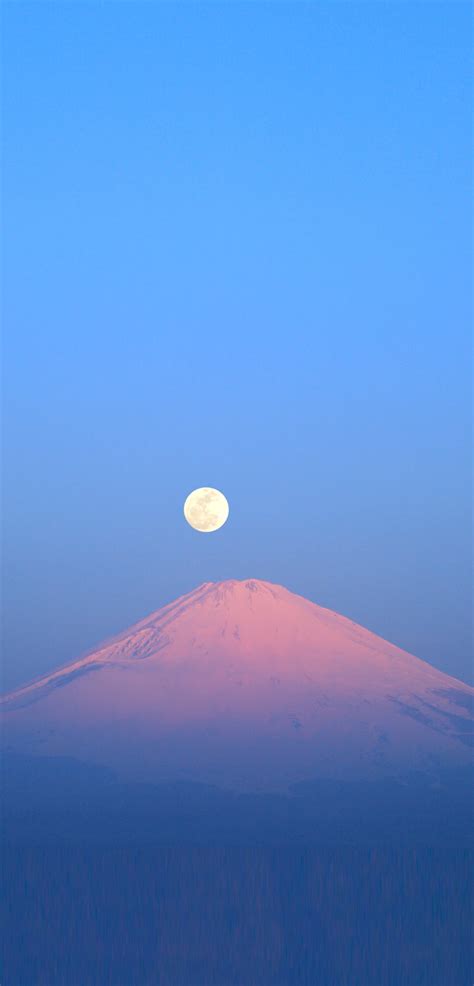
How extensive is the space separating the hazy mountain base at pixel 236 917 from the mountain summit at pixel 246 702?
10531 millimetres

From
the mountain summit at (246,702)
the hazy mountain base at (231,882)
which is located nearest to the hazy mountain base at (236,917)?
the hazy mountain base at (231,882)

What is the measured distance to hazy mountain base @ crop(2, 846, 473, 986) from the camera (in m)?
45.8

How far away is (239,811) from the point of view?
6700 centimetres

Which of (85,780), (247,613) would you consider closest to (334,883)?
(85,780)

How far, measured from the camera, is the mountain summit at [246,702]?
73062mm

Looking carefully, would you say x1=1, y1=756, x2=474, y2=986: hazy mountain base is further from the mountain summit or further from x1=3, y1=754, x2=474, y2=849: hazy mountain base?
the mountain summit

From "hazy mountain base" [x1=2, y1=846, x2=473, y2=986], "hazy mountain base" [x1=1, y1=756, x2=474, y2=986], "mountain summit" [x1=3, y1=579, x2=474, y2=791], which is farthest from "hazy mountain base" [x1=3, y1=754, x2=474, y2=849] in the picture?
"hazy mountain base" [x1=2, y1=846, x2=473, y2=986]

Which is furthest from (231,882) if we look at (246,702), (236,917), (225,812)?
(246,702)

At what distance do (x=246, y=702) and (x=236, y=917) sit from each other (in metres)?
25.9

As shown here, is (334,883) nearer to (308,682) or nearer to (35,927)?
(35,927)

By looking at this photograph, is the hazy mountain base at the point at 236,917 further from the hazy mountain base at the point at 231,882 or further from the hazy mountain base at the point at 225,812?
the hazy mountain base at the point at 225,812

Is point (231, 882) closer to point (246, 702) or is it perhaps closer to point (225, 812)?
point (225, 812)

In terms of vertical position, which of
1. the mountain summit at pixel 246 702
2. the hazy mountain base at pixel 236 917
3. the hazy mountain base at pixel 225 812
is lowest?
the hazy mountain base at pixel 236 917

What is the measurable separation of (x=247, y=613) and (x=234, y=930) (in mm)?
32335
